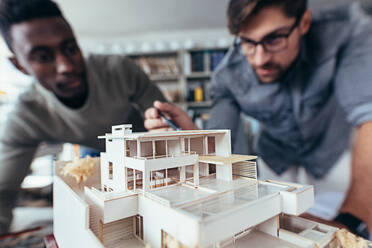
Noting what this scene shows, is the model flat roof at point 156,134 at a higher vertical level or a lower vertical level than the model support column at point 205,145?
higher

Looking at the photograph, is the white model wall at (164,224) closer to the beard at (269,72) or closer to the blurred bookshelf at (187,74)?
the blurred bookshelf at (187,74)

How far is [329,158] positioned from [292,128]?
0.36 metres

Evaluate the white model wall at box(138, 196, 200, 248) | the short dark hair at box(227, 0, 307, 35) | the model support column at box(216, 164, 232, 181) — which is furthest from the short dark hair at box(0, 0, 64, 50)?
the model support column at box(216, 164, 232, 181)

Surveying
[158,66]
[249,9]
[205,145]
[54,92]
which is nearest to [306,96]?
[249,9]

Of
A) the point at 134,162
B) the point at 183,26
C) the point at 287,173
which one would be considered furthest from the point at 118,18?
the point at 287,173

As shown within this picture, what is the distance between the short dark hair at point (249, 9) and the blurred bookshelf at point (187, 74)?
233 mm

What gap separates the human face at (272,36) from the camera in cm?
142

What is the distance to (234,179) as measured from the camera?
1099mm

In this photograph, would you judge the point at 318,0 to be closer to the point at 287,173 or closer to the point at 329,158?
the point at 329,158

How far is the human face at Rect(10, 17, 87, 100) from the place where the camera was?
148 centimetres

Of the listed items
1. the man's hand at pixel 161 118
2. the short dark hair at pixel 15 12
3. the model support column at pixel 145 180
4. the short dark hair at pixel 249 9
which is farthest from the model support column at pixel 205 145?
the short dark hair at pixel 15 12

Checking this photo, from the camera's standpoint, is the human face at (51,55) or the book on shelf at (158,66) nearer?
the human face at (51,55)

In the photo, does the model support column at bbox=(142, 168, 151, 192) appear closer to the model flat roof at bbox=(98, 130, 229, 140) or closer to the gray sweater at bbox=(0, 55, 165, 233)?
the model flat roof at bbox=(98, 130, 229, 140)

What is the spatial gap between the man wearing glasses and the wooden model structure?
1.32 feet
